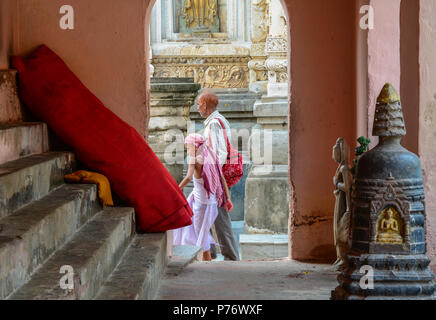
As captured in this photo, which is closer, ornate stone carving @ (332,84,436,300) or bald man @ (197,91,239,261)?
ornate stone carving @ (332,84,436,300)

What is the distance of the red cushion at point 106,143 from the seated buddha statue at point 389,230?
5.97ft

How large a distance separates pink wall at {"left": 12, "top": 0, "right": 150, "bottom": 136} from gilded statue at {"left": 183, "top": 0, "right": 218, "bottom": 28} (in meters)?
9.71

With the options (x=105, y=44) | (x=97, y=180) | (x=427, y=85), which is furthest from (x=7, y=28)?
(x=427, y=85)

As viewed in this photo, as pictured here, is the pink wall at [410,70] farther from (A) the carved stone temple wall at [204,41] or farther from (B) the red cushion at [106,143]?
(A) the carved stone temple wall at [204,41]

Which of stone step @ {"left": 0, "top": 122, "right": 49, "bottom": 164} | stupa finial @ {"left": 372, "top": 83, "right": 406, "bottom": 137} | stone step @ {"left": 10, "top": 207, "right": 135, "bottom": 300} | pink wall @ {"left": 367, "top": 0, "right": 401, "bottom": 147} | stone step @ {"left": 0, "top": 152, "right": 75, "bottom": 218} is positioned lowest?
stone step @ {"left": 10, "top": 207, "right": 135, "bottom": 300}

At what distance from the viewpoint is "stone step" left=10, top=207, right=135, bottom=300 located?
9.29ft

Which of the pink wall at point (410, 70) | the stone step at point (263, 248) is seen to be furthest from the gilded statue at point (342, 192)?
the stone step at point (263, 248)

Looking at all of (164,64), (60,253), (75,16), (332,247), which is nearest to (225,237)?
(332,247)

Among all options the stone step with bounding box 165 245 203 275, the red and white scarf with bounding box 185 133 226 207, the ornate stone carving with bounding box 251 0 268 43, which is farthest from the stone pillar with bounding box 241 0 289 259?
the ornate stone carving with bounding box 251 0 268 43

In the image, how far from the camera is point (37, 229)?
315cm

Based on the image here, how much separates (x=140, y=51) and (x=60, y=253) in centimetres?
236

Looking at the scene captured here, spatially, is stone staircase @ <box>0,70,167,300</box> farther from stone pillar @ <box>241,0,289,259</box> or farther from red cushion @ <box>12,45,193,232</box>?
stone pillar @ <box>241,0,289,259</box>

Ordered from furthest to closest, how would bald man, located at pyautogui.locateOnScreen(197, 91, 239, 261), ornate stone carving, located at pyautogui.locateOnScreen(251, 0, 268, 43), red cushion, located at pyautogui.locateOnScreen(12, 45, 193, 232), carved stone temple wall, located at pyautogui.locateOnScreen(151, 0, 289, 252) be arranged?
ornate stone carving, located at pyautogui.locateOnScreen(251, 0, 268, 43)
carved stone temple wall, located at pyautogui.locateOnScreen(151, 0, 289, 252)
bald man, located at pyautogui.locateOnScreen(197, 91, 239, 261)
red cushion, located at pyautogui.locateOnScreen(12, 45, 193, 232)

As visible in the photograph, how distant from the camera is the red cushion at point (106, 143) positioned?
478 centimetres
